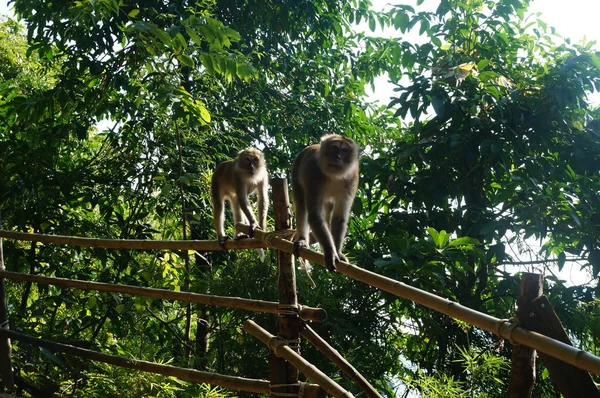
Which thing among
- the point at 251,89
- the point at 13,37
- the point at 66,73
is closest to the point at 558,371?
the point at 66,73

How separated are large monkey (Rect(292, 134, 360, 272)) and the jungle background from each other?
0.34 metres

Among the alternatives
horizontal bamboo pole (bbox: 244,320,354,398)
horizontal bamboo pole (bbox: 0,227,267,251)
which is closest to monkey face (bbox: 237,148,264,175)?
horizontal bamboo pole (bbox: 0,227,267,251)

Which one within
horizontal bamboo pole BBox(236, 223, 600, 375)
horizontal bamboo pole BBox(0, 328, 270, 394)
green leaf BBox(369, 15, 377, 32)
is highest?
green leaf BBox(369, 15, 377, 32)

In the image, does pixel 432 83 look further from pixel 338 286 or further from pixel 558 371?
pixel 558 371

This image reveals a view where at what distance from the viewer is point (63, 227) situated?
209 inches

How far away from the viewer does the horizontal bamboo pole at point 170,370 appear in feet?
9.41

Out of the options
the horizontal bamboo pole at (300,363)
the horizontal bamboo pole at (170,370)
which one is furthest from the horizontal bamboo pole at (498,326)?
the horizontal bamboo pole at (170,370)

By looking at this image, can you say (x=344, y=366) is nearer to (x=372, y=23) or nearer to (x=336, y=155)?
(x=336, y=155)

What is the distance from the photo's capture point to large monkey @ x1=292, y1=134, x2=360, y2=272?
11.6 ft

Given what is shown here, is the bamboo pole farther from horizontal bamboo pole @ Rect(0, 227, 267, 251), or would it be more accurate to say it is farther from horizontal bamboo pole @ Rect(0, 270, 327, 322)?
horizontal bamboo pole @ Rect(0, 227, 267, 251)

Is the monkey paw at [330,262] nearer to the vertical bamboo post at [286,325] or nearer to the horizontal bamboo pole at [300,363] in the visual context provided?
the vertical bamboo post at [286,325]

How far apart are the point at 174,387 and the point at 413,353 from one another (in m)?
1.62

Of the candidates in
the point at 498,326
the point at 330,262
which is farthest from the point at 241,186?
the point at 498,326

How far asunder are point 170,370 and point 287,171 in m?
2.95
